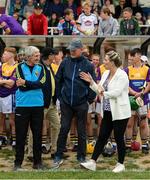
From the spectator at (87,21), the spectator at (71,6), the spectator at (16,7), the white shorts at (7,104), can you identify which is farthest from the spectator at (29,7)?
the white shorts at (7,104)

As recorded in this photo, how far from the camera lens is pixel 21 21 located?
58.0 ft

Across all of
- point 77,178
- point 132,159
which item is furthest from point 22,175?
point 132,159

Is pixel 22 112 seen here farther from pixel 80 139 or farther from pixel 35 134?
pixel 80 139

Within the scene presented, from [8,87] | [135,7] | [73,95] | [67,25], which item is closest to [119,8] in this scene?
[135,7]

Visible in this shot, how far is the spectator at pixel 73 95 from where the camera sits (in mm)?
9688

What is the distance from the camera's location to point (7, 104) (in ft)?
36.9

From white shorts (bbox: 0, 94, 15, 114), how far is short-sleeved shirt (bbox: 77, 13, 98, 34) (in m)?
5.21

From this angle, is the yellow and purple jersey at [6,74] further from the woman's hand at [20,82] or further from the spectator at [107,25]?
the spectator at [107,25]

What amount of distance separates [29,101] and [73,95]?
78 centimetres

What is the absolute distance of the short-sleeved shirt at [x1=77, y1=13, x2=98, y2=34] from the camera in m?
15.9

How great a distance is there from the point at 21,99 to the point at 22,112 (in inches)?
8.5

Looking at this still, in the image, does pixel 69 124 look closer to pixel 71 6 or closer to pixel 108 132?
pixel 108 132

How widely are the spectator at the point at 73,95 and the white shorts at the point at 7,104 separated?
170 cm

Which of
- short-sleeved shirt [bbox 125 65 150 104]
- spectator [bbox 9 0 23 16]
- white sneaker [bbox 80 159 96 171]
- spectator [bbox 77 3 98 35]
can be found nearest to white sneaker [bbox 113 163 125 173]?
white sneaker [bbox 80 159 96 171]
